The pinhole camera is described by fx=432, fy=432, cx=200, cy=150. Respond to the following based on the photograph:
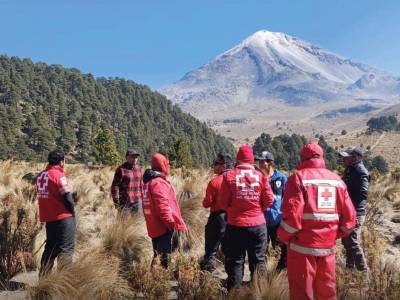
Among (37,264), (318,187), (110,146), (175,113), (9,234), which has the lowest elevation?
(37,264)

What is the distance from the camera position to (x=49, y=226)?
19.0 ft

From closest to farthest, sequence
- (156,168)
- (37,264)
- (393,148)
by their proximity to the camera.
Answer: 1. (156,168)
2. (37,264)
3. (393,148)

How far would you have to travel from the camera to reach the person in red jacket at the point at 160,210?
18.1ft

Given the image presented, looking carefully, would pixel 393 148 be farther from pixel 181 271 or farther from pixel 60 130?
pixel 181 271

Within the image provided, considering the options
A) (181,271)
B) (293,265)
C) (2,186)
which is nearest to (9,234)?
(181,271)

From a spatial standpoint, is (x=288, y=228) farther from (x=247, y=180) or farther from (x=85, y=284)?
(x=85, y=284)

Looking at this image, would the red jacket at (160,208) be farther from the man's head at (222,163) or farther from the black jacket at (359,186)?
the black jacket at (359,186)

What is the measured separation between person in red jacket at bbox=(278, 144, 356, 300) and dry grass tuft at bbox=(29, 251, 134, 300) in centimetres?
198

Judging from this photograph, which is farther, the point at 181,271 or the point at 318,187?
the point at 181,271

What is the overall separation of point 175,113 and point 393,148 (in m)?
68.5

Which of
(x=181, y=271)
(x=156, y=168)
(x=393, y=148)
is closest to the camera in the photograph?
(x=181, y=271)

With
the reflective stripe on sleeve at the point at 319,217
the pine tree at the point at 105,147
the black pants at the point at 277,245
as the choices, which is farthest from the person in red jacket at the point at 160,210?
the pine tree at the point at 105,147

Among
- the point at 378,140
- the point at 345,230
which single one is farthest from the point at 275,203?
the point at 378,140

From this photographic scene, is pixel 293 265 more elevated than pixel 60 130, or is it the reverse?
pixel 60 130
